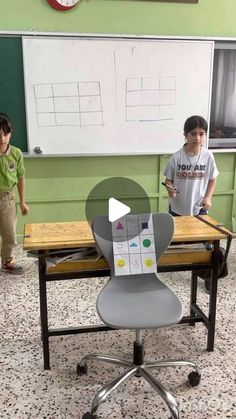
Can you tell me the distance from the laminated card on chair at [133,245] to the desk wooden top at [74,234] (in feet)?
0.39

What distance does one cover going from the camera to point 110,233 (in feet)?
5.55

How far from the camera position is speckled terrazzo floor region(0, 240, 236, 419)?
1.58 m

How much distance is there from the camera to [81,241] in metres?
1.69

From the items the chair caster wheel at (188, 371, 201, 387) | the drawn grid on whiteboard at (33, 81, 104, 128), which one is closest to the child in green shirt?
the drawn grid on whiteboard at (33, 81, 104, 128)

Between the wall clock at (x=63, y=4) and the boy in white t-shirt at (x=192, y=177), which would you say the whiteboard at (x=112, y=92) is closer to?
the wall clock at (x=63, y=4)

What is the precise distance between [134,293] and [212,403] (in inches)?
22.8

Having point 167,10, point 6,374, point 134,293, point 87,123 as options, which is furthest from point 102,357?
point 167,10

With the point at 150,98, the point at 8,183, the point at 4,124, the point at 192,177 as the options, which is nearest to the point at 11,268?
the point at 8,183

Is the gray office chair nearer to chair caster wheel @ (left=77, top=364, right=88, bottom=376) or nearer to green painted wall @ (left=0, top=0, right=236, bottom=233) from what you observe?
chair caster wheel @ (left=77, top=364, right=88, bottom=376)

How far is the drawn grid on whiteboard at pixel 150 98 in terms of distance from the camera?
3253 millimetres

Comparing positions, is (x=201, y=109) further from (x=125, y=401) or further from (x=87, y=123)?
(x=125, y=401)

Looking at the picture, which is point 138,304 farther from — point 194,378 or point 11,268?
point 11,268
